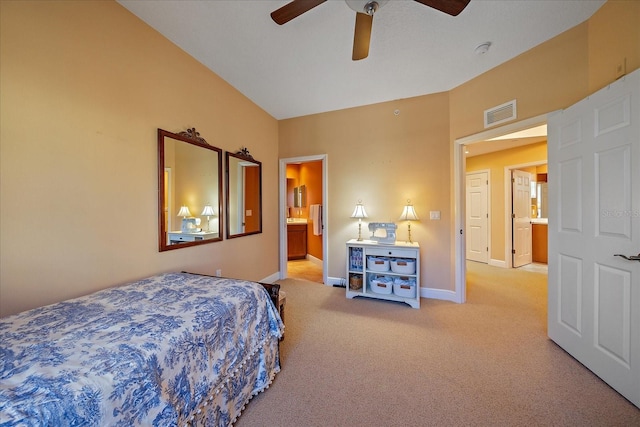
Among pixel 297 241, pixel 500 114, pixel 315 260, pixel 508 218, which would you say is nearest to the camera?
pixel 500 114

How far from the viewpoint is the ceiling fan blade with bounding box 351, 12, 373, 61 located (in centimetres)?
160

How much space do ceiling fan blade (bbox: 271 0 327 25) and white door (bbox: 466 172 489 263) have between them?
5.09 metres

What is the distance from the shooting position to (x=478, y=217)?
17.0 ft

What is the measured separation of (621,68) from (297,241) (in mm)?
5025

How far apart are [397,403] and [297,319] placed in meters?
1.29

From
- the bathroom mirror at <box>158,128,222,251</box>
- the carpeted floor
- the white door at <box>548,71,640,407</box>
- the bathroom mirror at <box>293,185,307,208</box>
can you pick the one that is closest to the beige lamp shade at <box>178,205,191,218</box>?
the bathroom mirror at <box>158,128,222,251</box>

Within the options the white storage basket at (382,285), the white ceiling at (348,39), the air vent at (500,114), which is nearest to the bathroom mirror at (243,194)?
the white ceiling at (348,39)

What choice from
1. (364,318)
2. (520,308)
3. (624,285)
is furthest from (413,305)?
(624,285)

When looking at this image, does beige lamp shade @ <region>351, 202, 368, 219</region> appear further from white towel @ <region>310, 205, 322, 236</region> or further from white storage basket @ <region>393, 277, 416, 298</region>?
white towel @ <region>310, 205, 322, 236</region>

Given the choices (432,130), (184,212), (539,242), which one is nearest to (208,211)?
(184,212)

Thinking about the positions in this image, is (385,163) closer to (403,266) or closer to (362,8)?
(403,266)

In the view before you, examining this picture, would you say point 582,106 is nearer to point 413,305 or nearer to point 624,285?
point 624,285

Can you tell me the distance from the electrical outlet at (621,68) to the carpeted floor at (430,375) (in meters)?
2.10

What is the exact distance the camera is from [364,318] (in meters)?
2.61
